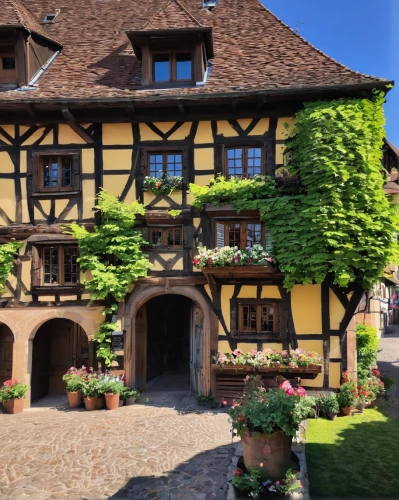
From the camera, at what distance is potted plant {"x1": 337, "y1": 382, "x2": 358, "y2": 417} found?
10789 millimetres

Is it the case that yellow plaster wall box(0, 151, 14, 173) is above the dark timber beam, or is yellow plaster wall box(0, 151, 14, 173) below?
below

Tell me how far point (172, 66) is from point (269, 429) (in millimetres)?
10714

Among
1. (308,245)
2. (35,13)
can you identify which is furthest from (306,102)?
(35,13)

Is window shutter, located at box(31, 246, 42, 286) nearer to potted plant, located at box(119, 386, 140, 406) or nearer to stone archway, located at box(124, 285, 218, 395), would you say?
stone archway, located at box(124, 285, 218, 395)

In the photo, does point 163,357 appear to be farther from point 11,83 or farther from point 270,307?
point 11,83

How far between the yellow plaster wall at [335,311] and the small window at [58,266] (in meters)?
7.42

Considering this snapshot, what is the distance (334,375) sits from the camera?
11.4 m

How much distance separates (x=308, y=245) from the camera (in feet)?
35.3

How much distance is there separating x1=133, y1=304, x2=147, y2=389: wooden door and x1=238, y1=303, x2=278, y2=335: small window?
10.8 ft

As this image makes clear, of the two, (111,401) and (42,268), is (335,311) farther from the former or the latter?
(42,268)

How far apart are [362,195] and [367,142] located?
1.42m

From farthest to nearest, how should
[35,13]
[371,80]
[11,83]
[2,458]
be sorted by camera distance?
[35,13]
[11,83]
[371,80]
[2,458]

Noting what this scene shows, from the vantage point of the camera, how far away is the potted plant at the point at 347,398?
10789 mm

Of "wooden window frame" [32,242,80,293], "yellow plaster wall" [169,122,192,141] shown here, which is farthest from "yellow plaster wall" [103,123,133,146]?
"wooden window frame" [32,242,80,293]
